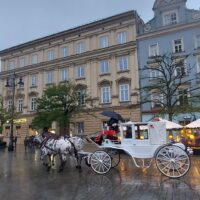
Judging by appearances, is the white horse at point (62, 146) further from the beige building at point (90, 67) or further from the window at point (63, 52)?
the window at point (63, 52)

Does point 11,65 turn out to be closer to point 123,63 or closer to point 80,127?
point 80,127

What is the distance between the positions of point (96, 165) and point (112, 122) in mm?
2370

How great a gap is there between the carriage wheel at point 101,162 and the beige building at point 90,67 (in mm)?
20952

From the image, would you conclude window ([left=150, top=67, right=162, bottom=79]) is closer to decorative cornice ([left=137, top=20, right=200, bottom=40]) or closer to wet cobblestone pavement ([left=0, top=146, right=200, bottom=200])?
decorative cornice ([left=137, top=20, right=200, bottom=40])

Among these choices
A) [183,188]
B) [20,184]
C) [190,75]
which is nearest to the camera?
[183,188]

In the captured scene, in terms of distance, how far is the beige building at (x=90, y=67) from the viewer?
107 feet

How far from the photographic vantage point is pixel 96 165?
9789 millimetres

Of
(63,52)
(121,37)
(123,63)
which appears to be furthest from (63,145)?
(63,52)

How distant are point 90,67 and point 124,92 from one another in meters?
6.56

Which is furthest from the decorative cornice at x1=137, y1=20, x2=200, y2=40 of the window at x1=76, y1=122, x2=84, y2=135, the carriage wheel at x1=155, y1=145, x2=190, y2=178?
the carriage wheel at x1=155, y1=145, x2=190, y2=178

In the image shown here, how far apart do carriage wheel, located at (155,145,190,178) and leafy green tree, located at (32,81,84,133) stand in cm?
2085

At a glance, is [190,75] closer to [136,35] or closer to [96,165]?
[136,35]

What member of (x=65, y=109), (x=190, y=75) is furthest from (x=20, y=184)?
(x=190, y=75)

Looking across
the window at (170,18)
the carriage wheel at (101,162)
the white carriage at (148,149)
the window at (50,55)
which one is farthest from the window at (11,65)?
the carriage wheel at (101,162)
